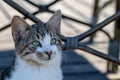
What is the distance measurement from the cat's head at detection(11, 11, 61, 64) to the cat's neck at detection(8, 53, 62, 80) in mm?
32

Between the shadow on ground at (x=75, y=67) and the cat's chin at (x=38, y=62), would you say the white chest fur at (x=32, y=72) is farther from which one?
the shadow on ground at (x=75, y=67)

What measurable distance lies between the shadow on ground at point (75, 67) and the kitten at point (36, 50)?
2.31ft

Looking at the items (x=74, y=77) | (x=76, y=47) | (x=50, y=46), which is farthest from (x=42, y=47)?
(x=74, y=77)

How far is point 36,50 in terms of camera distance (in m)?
1.83

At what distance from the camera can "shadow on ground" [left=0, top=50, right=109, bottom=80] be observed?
2.74 meters

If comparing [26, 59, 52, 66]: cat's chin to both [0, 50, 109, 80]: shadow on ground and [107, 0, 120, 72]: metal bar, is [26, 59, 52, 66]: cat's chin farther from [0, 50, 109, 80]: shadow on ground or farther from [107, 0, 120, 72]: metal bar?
[107, 0, 120, 72]: metal bar

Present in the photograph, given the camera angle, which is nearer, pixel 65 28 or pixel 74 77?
pixel 74 77

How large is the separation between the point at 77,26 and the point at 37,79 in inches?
64.7

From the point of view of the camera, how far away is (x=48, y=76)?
1953 millimetres

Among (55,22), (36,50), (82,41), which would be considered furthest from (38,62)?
(82,41)

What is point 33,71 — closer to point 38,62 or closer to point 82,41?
point 38,62

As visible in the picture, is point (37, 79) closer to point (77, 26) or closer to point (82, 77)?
point (82, 77)

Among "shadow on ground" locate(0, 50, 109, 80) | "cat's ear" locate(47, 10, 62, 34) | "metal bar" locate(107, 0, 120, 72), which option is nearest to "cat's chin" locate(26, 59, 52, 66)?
"cat's ear" locate(47, 10, 62, 34)

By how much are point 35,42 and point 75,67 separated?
1.06 m
